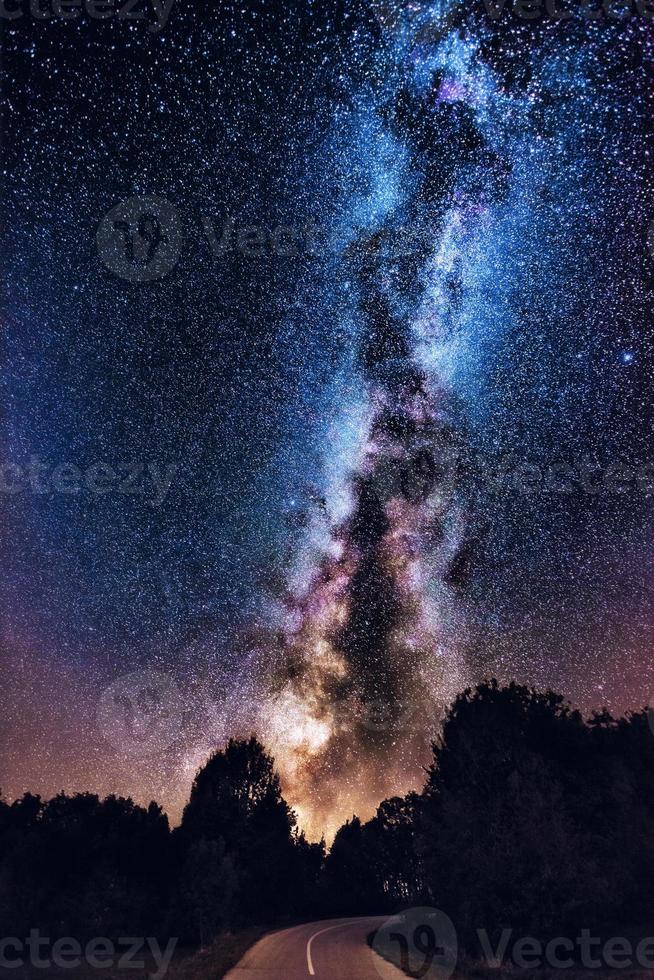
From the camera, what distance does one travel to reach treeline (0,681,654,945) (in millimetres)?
19328

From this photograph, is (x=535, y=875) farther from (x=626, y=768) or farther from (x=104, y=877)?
(x=104, y=877)

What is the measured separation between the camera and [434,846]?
23297mm

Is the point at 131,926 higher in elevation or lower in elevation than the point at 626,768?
A: lower

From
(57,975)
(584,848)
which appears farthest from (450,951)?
(57,975)

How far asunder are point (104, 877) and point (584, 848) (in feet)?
151

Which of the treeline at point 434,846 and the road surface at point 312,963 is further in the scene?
the treeline at point 434,846

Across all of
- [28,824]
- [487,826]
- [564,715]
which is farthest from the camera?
[28,824]

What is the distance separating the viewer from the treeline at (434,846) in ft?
63.4

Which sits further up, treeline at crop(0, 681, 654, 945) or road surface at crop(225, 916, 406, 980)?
treeline at crop(0, 681, 654, 945)

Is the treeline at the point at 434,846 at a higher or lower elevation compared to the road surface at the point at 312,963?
higher

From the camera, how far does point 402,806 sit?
9862cm

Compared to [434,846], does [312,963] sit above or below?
below

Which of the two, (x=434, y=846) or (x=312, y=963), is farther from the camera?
(x=434, y=846)

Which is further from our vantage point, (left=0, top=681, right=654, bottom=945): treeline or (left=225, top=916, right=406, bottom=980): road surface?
(left=0, top=681, right=654, bottom=945): treeline
